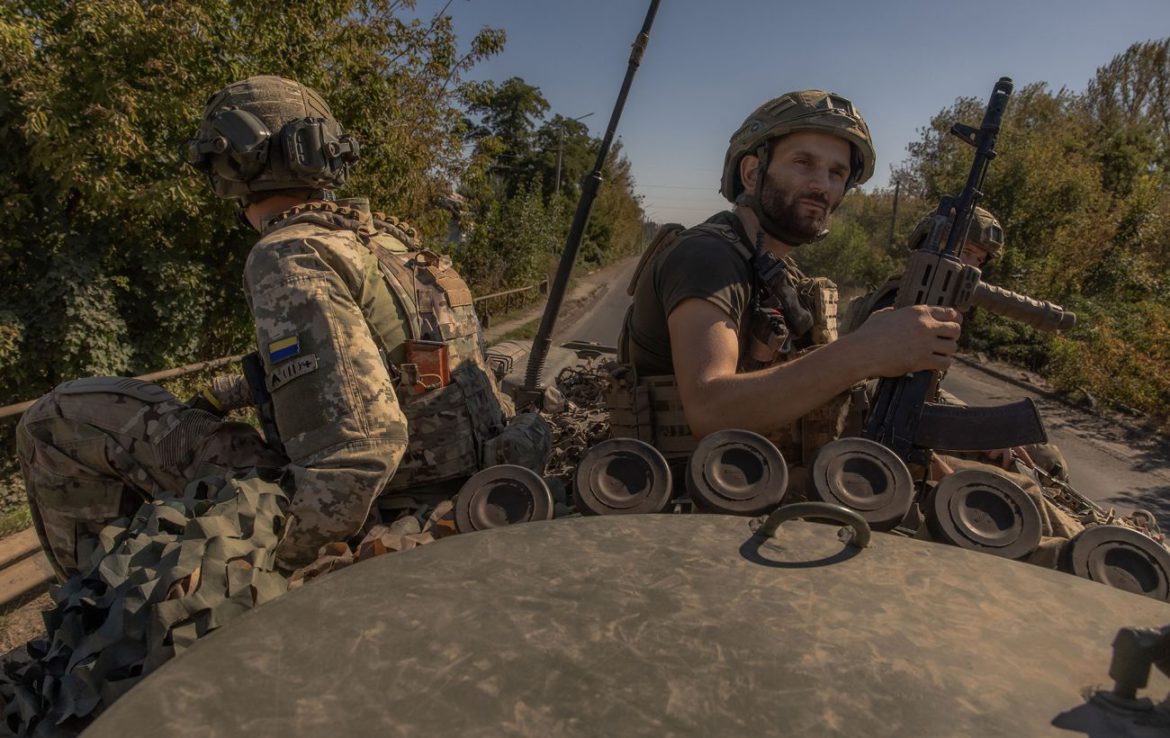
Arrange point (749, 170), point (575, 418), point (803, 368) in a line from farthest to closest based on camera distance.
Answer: point (575, 418)
point (749, 170)
point (803, 368)

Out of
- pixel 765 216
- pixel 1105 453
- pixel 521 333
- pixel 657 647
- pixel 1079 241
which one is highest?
pixel 1079 241

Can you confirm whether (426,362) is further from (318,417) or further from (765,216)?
(765,216)

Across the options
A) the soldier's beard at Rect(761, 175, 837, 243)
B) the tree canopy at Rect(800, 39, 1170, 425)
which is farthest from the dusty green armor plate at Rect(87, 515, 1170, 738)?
the tree canopy at Rect(800, 39, 1170, 425)

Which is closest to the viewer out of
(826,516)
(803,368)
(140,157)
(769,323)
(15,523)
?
(826,516)

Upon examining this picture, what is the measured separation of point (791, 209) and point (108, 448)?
2.32 metres

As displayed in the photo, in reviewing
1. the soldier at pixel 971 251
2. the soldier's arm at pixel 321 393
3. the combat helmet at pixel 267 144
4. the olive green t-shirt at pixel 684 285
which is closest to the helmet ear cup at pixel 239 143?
the combat helmet at pixel 267 144

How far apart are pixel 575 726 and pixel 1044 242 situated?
1929 cm

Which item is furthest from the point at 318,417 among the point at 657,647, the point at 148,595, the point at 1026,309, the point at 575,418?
the point at 1026,309

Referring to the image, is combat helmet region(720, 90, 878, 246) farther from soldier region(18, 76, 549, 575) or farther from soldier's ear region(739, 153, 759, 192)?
soldier region(18, 76, 549, 575)

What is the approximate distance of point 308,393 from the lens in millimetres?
1846

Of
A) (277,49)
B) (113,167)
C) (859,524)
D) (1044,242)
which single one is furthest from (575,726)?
(1044,242)

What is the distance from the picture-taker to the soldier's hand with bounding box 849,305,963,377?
77.0 inches

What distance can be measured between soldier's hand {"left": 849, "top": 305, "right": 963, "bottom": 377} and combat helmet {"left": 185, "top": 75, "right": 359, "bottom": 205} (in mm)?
1819

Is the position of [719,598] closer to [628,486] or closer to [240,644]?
[628,486]
